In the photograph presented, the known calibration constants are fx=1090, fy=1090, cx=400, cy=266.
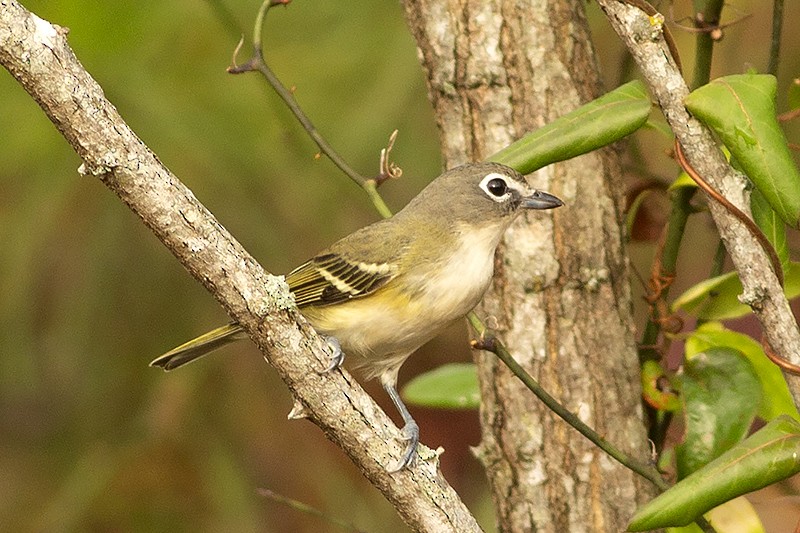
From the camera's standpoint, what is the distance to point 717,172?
83.0 inches

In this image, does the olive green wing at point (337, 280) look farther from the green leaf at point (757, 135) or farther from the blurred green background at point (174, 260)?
the blurred green background at point (174, 260)

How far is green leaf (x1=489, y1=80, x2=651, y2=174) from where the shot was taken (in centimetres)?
216

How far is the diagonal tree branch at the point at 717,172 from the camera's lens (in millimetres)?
2082

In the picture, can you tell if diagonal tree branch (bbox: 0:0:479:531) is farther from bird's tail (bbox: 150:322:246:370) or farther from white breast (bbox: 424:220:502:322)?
bird's tail (bbox: 150:322:246:370)

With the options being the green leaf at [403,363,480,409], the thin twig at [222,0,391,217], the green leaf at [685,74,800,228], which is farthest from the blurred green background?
the green leaf at [685,74,800,228]

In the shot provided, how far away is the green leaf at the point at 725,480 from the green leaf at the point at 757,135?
1.38ft

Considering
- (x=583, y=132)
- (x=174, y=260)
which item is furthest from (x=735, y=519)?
(x=174, y=260)

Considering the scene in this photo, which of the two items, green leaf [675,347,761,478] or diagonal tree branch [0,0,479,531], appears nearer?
diagonal tree branch [0,0,479,531]

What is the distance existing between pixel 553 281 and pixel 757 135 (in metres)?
0.85

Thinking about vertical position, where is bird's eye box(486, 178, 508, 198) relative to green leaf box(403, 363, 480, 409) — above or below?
above

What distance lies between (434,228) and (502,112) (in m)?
0.38

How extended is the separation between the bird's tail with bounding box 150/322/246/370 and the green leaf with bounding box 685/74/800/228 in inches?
53.3

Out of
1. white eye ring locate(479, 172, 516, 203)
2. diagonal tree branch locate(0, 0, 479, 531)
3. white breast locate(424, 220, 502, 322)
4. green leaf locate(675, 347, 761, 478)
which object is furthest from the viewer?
white eye ring locate(479, 172, 516, 203)

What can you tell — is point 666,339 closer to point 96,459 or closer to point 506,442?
point 506,442
